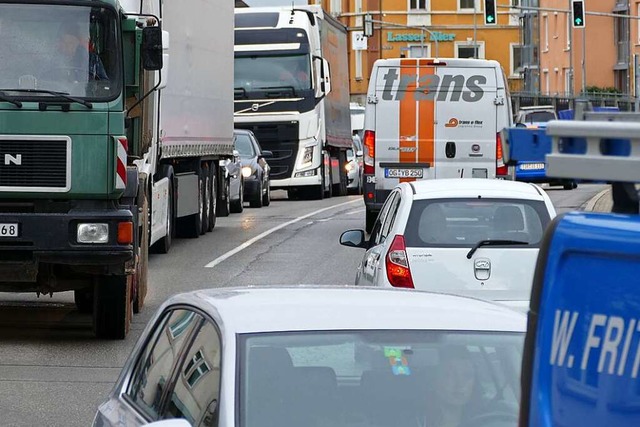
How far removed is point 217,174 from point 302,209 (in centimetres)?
822

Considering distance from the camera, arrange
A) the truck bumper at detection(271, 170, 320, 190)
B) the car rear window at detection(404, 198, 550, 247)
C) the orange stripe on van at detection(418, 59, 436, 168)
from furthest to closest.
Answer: the truck bumper at detection(271, 170, 320, 190)
the orange stripe on van at detection(418, 59, 436, 168)
the car rear window at detection(404, 198, 550, 247)

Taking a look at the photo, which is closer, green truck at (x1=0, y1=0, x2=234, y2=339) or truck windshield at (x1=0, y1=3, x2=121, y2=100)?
green truck at (x1=0, y1=0, x2=234, y2=339)

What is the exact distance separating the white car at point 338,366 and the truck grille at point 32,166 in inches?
298

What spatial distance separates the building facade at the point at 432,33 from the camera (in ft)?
359

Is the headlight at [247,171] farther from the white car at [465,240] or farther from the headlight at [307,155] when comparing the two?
the white car at [465,240]

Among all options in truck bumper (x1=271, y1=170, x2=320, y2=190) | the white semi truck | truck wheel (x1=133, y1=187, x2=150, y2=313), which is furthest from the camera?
truck bumper (x1=271, y1=170, x2=320, y2=190)

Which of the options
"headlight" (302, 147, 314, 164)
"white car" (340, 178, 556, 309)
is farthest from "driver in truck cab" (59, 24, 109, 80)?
"headlight" (302, 147, 314, 164)

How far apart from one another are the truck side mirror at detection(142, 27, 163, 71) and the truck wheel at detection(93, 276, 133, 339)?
1.80m

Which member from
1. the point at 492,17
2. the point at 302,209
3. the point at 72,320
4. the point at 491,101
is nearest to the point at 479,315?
the point at 72,320

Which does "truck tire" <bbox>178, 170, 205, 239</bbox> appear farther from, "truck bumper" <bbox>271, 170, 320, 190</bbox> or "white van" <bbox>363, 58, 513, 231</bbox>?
"truck bumper" <bbox>271, 170, 320, 190</bbox>

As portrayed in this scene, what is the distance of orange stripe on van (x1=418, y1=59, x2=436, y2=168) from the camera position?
22.4 m

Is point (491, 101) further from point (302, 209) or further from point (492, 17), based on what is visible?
point (492, 17)

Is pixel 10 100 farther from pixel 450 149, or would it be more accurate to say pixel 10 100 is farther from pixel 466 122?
pixel 450 149

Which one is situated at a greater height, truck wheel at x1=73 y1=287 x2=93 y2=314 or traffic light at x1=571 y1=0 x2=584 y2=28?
traffic light at x1=571 y1=0 x2=584 y2=28
